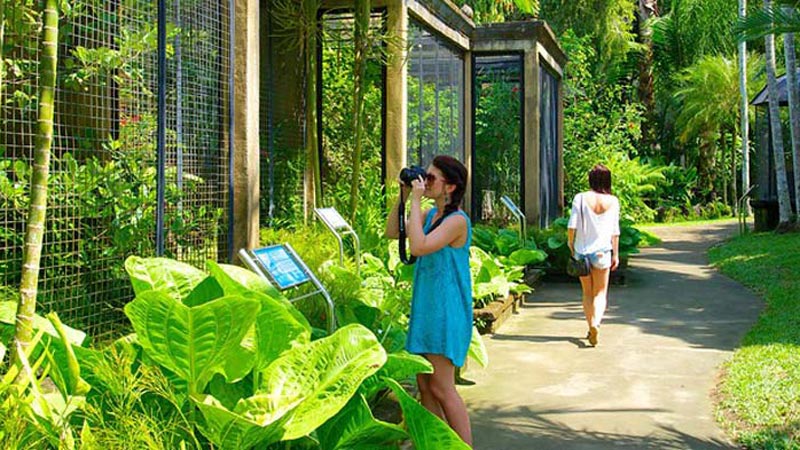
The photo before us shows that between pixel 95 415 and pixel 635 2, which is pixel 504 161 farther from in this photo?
pixel 635 2

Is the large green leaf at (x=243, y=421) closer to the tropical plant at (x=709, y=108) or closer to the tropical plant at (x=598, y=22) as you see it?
the tropical plant at (x=598, y=22)

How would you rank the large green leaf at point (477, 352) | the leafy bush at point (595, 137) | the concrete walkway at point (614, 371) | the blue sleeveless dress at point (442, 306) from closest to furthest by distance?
the blue sleeveless dress at point (442, 306) < the concrete walkway at point (614, 371) < the large green leaf at point (477, 352) < the leafy bush at point (595, 137)

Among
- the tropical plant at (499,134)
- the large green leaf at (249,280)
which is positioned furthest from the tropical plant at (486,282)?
the tropical plant at (499,134)

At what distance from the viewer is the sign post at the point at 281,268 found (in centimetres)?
448

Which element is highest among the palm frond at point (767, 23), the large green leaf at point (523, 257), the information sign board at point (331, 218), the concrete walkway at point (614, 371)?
the palm frond at point (767, 23)

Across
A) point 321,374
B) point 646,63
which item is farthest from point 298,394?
point 646,63

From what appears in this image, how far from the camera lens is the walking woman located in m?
7.76

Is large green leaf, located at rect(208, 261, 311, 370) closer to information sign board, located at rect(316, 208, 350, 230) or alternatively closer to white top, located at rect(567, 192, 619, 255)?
information sign board, located at rect(316, 208, 350, 230)

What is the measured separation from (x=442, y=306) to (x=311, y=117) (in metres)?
4.70

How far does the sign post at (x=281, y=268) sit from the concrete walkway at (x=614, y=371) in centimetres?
124

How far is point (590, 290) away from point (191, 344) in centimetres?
518

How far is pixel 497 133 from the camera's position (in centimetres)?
1570

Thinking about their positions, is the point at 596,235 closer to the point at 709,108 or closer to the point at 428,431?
the point at 428,431

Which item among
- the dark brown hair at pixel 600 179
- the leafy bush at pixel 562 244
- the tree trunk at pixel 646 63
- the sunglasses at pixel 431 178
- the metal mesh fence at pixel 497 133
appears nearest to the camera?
the sunglasses at pixel 431 178
